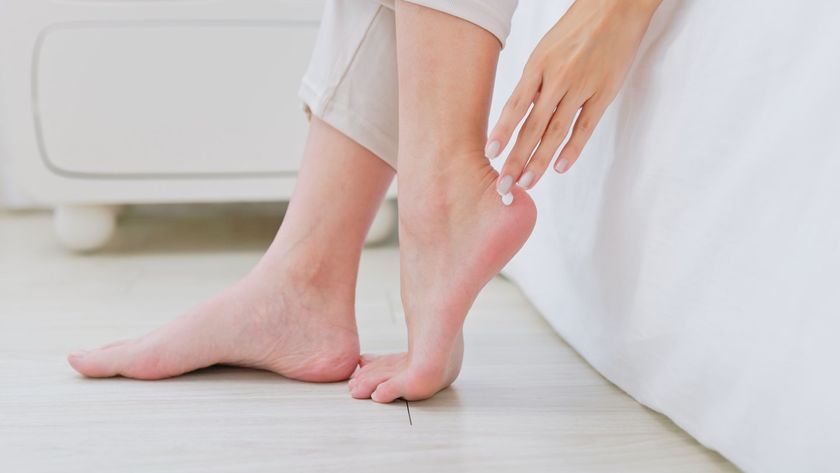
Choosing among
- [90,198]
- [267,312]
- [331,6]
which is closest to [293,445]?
[267,312]

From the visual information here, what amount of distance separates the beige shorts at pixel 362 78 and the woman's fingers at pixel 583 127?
21 cm

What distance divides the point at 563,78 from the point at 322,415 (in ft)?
1.15

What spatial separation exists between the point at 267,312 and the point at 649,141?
0.40 meters

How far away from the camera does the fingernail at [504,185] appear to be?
75 centimetres

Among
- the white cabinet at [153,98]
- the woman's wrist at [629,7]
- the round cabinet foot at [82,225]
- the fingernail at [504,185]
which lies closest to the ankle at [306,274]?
the fingernail at [504,185]

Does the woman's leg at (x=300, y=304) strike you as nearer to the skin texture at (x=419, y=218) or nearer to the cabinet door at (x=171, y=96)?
the skin texture at (x=419, y=218)

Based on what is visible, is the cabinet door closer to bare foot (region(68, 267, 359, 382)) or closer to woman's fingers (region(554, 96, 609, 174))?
bare foot (region(68, 267, 359, 382))

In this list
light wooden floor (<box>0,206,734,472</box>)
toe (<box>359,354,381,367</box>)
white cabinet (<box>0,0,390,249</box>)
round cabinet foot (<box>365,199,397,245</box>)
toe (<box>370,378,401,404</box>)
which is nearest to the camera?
light wooden floor (<box>0,206,734,472</box>)

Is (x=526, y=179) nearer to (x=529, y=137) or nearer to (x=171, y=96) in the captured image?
(x=529, y=137)

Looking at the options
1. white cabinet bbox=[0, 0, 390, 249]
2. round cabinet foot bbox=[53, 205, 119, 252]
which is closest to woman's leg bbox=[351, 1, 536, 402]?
white cabinet bbox=[0, 0, 390, 249]

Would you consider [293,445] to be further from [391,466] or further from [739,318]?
[739,318]

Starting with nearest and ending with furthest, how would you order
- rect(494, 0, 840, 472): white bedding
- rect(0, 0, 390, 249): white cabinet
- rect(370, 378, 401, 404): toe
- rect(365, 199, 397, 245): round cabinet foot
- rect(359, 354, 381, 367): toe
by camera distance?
rect(494, 0, 840, 472): white bedding
rect(370, 378, 401, 404): toe
rect(359, 354, 381, 367): toe
rect(0, 0, 390, 249): white cabinet
rect(365, 199, 397, 245): round cabinet foot

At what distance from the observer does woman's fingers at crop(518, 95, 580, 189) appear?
75 cm

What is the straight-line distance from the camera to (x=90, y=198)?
162 cm
